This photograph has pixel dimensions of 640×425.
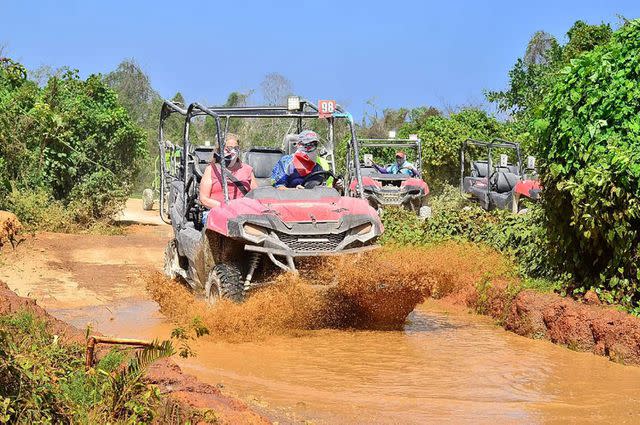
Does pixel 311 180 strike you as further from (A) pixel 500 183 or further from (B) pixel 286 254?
(A) pixel 500 183

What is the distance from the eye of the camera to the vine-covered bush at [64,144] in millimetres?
17344

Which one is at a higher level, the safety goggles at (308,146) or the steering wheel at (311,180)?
the safety goggles at (308,146)

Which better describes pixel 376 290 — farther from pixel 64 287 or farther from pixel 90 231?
pixel 90 231

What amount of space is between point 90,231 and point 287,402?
12277 mm

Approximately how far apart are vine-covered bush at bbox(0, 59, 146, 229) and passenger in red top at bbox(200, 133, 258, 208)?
766 centimetres

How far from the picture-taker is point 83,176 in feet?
62.3

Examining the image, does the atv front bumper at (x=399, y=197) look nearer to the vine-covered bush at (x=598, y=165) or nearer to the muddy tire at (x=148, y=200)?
the muddy tire at (x=148, y=200)

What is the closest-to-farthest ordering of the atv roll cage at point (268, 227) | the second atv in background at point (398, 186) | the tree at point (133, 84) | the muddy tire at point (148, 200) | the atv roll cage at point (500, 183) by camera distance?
the atv roll cage at point (268, 227) < the atv roll cage at point (500, 183) < the second atv in background at point (398, 186) < the muddy tire at point (148, 200) < the tree at point (133, 84)

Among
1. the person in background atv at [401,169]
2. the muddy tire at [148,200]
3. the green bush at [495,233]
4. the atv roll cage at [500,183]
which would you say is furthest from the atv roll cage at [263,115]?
the muddy tire at [148,200]

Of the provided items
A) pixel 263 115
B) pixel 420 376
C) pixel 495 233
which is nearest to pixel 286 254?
pixel 420 376

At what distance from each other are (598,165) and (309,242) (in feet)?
8.31

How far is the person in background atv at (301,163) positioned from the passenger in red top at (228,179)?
354 mm

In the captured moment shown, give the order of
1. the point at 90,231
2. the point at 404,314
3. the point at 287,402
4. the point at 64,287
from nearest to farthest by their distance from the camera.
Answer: the point at 287,402
the point at 404,314
the point at 64,287
the point at 90,231

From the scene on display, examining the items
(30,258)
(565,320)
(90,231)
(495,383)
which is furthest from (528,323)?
(90,231)
